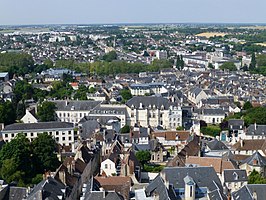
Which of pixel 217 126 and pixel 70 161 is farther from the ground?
pixel 70 161

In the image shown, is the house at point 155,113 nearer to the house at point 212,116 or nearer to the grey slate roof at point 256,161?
the house at point 212,116

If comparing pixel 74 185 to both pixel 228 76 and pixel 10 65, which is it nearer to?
pixel 228 76

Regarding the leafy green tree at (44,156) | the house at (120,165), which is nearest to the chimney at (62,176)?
the house at (120,165)

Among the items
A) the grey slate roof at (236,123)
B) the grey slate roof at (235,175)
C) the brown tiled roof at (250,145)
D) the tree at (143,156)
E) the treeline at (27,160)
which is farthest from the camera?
the grey slate roof at (236,123)

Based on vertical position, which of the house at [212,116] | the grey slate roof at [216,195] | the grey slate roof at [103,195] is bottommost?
the house at [212,116]

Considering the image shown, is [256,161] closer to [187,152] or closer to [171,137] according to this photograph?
[187,152]

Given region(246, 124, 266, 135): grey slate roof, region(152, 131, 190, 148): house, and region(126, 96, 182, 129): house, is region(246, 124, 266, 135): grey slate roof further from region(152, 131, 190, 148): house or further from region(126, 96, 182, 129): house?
region(126, 96, 182, 129): house

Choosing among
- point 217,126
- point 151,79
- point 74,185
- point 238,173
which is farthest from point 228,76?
point 74,185
